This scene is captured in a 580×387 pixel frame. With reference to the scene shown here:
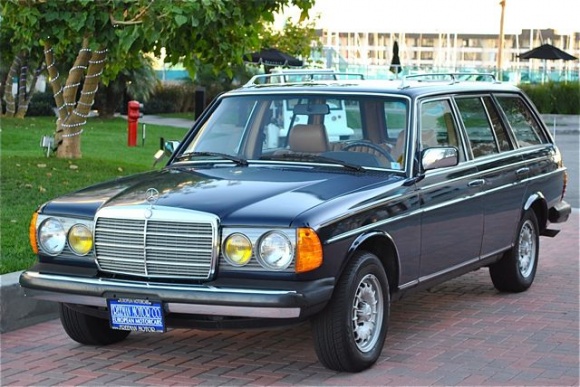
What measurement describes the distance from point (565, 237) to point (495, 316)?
4.67 meters

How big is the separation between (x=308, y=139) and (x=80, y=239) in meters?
1.83

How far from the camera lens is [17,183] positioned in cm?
1290

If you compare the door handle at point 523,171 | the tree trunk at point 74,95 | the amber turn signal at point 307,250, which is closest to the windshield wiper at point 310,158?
the amber turn signal at point 307,250

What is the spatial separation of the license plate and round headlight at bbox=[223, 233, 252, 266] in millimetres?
483

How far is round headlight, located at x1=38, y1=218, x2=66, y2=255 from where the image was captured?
711cm

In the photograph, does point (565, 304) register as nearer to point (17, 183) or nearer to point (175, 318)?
point (175, 318)

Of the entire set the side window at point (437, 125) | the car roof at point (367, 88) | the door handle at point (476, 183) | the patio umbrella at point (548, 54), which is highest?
the patio umbrella at point (548, 54)

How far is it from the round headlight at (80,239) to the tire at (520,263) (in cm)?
383

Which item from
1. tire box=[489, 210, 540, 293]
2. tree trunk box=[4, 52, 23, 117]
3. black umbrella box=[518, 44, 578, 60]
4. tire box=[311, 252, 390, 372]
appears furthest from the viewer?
black umbrella box=[518, 44, 578, 60]

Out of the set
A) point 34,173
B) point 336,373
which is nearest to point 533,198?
point 336,373

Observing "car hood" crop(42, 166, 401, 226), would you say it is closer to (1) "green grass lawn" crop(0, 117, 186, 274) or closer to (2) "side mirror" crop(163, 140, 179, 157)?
(2) "side mirror" crop(163, 140, 179, 157)

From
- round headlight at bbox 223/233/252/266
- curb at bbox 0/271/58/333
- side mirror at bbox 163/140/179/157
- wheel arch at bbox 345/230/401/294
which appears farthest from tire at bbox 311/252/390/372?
curb at bbox 0/271/58/333

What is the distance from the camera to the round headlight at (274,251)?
6.49 metres

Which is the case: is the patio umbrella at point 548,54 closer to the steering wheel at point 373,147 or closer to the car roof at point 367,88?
the car roof at point 367,88
